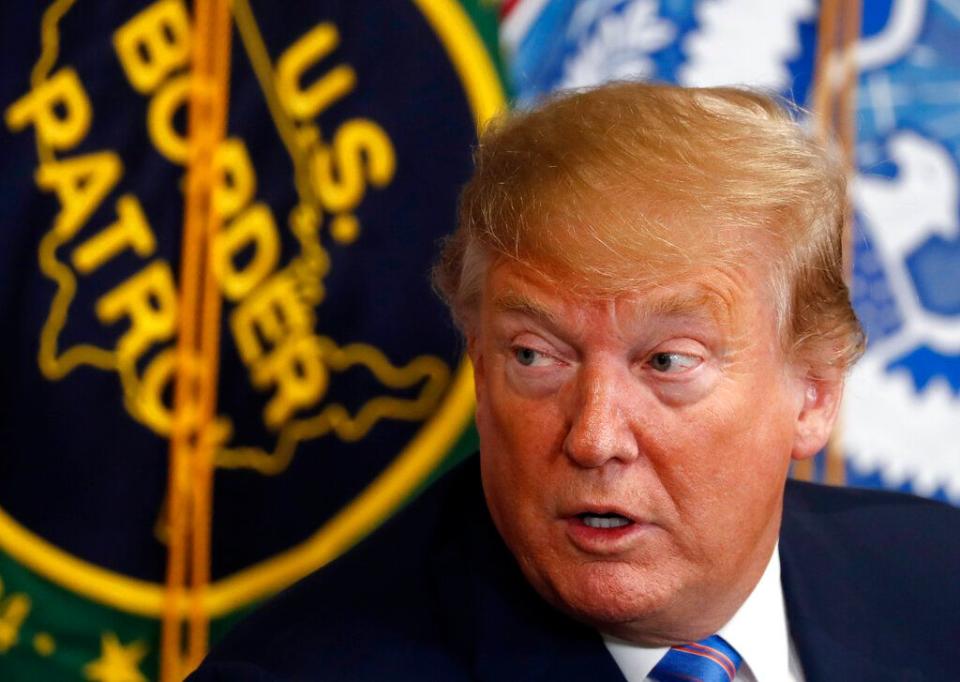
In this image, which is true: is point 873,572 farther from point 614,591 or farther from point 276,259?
point 276,259

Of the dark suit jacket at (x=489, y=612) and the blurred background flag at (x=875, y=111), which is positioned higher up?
the blurred background flag at (x=875, y=111)

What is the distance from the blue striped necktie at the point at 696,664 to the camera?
1.33m

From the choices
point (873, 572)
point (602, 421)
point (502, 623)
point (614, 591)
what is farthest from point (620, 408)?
point (873, 572)

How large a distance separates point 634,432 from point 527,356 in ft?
0.40

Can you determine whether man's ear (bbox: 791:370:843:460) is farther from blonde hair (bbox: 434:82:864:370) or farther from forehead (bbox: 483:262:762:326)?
forehead (bbox: 483:262:762:326)

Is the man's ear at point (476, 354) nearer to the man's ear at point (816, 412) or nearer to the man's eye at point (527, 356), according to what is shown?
the man's eye at point (527, 356)

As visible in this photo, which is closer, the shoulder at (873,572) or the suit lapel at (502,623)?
the suit lapel at (502,623)

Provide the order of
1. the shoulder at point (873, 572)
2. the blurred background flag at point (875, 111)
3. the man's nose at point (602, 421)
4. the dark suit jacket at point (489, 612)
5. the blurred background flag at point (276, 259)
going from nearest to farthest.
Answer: the man's nose at point (602, 421) → the dark suit jacket at point (489, 612) → the shoulder at point (873, 572) → the blurred background flag at point (276, 259) → the blurred background flag at point (875, 111)

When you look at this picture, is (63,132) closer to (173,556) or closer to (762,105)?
(173,556)

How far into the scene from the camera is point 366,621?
52.0 inches

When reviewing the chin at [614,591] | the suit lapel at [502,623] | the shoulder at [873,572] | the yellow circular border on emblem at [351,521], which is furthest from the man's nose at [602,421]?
the yellow circular border on emblem at [351,521]

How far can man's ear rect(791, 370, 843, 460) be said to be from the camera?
4.50ft

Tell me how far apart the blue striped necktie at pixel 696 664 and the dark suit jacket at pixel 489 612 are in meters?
0.06

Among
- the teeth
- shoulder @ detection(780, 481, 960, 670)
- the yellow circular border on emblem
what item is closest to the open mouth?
the teeth
